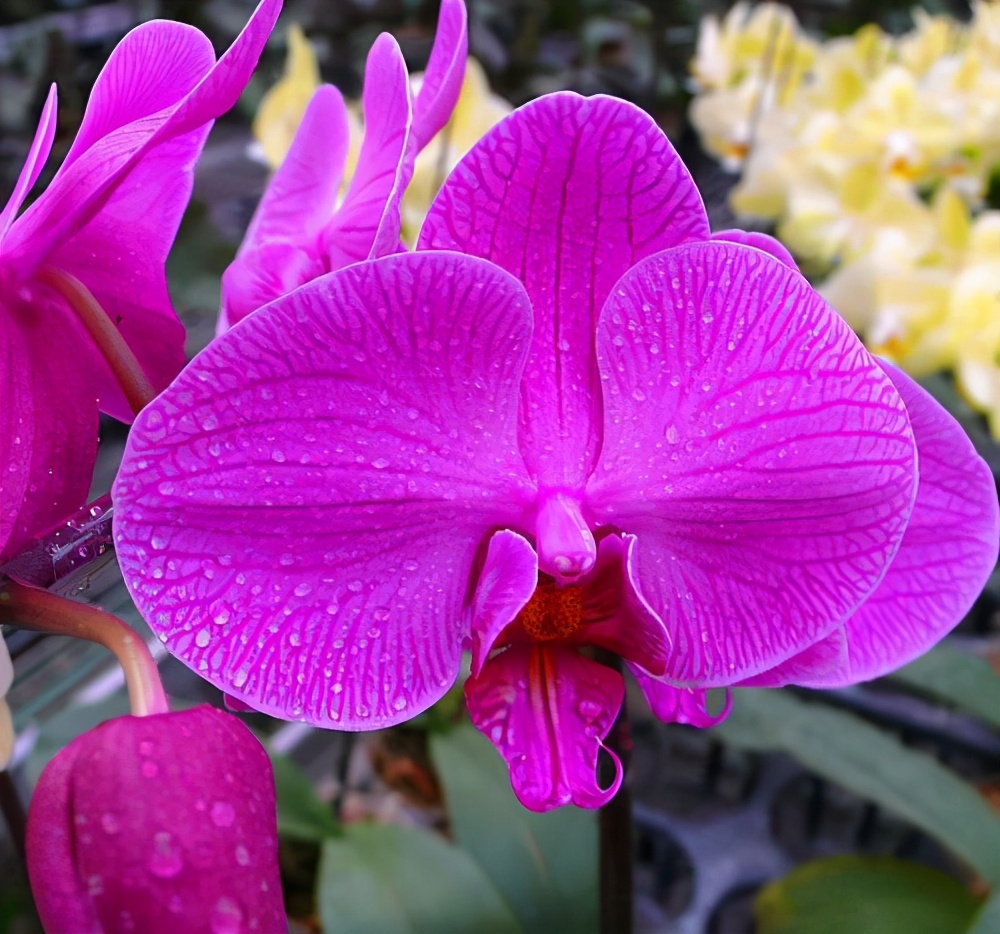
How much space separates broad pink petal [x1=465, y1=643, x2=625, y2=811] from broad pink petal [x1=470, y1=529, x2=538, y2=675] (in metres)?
0.01

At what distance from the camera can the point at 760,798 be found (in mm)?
869

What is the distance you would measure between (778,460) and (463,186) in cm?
11

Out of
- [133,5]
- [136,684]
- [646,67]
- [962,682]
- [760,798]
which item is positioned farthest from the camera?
[646,67]

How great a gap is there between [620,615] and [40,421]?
18cm

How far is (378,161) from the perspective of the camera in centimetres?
31

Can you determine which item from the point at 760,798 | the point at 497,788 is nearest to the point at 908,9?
the point at 760,798

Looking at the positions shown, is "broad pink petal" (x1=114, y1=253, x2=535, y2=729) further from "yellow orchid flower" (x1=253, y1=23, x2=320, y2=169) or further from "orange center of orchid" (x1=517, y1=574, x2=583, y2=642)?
"yellow orchid flower" (x1=253, y1=23, x2=320, y2=169)

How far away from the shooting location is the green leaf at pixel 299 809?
674mm

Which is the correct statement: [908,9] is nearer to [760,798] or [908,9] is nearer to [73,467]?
[760,798]

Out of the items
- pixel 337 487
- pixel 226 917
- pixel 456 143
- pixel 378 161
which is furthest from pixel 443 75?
pixel 456 143

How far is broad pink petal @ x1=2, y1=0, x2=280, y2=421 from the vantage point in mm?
242

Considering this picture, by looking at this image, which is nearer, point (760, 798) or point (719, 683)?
point (719, 683)

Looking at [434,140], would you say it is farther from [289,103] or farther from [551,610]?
[551,610]

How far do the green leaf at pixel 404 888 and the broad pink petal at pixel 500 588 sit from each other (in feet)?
1.22
